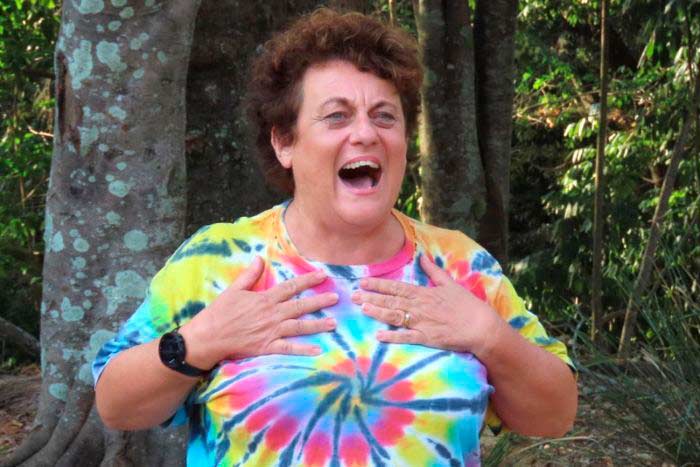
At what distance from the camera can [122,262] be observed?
3658 millimetres

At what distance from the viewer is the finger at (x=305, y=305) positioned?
246cm

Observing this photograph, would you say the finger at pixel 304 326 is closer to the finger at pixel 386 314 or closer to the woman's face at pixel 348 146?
the finger at pixel 386 314

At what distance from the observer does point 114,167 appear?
3.58 meters

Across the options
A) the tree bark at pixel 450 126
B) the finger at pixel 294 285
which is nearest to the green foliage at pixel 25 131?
the tree bark at pixel 450 126

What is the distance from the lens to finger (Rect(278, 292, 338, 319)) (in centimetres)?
246

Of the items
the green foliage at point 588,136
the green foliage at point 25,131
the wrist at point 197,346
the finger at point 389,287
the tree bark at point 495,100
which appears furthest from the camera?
the green foliage at point 588,136

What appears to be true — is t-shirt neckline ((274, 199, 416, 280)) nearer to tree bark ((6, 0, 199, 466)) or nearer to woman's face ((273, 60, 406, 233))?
woman's face ((273, 60, 406, 233))

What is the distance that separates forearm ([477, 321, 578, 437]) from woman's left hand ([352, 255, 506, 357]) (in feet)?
0.10

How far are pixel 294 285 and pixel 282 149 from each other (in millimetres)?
409

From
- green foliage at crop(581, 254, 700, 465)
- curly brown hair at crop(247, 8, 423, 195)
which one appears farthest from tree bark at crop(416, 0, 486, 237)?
curly brown hair at crop(247, 8, 423, 195)

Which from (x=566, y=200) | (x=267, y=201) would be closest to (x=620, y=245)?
(x=566, y=200)

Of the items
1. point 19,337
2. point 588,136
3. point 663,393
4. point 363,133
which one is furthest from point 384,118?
point 588,136

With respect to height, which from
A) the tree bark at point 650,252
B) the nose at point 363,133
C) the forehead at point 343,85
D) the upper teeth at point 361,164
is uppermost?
the forehead at point 343,85

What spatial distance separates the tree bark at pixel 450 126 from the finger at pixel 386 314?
142 inches
